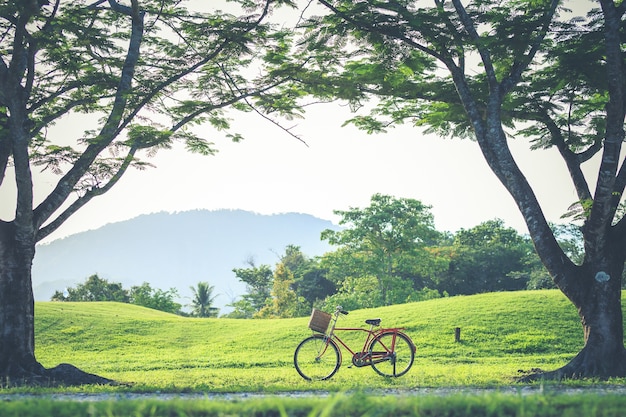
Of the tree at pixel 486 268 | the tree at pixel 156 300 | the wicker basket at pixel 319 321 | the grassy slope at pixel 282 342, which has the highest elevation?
the tree at pixel 486 268

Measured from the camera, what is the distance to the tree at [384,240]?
153 feet

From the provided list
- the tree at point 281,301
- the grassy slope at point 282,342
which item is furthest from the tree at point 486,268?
the grassy slope at point 282,342

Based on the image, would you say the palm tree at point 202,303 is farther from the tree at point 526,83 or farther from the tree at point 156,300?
the tree at point 526,83

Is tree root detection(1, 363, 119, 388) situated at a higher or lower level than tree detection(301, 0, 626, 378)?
lower

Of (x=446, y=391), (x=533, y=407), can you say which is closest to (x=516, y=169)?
(x=446, y=391)

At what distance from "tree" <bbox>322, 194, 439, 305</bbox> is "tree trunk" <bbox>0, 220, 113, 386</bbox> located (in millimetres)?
35097

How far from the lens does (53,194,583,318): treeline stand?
153 feet

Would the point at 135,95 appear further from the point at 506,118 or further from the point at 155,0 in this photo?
the point at 506,118

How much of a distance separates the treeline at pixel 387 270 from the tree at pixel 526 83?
32141 mm

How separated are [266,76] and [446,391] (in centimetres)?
836

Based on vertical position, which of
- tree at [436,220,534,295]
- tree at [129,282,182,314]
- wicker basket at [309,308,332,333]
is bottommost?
wicker basket at [309,308,332,333]

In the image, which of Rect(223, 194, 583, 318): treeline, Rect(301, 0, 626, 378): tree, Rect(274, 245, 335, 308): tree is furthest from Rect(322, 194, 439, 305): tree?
Rect(301, 0, 626, 378): tree

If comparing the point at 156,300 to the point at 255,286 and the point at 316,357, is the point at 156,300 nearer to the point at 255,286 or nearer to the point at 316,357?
the point at 255,286

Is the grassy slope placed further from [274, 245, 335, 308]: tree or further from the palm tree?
[274, 245, 335, 308]: tree
